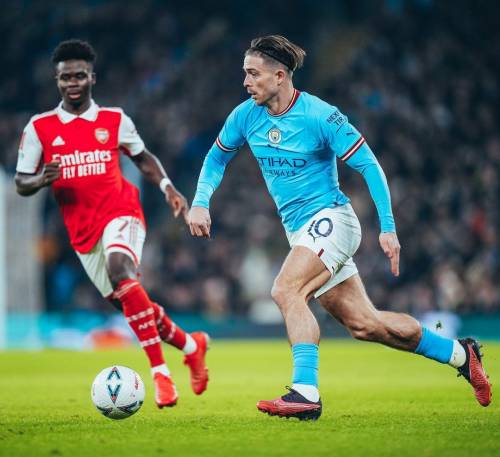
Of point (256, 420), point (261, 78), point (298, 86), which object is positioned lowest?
point (256, 420)

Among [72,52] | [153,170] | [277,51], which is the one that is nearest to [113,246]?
[153,170]

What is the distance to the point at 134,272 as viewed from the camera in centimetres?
731

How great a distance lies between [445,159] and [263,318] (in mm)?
4520

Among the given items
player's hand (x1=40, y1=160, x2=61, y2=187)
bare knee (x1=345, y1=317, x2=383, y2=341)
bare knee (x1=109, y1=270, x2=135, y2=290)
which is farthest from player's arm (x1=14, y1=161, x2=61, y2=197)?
bare knee (x1=345, y1=317, x2=383, y2=341)

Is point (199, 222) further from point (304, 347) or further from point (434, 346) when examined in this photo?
point (434, 346)

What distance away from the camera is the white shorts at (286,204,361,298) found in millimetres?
6488

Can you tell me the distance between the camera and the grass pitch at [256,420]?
5074 millimetres

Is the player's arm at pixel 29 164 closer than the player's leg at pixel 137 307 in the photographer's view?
No

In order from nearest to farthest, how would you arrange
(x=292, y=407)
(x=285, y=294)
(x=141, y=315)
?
(x=292, y=407), (x=285, y=294), (x=141, y=315)

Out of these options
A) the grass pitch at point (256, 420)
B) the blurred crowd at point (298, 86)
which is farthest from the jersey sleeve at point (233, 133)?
the blurred crowd at point (298, 86)

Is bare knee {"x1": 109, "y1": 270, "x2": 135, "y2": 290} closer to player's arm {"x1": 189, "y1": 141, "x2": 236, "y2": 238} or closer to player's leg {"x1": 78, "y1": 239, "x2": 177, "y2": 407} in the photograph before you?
player's leg {"x1": 78, "y1": 239, "x2": 177, "y2": 407}

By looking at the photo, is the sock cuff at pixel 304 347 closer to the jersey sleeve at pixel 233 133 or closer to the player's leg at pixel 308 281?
the player's leg at pixel 308 281

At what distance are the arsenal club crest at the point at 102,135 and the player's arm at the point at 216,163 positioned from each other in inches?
39.2

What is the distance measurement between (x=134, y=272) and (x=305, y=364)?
1.63 meters
